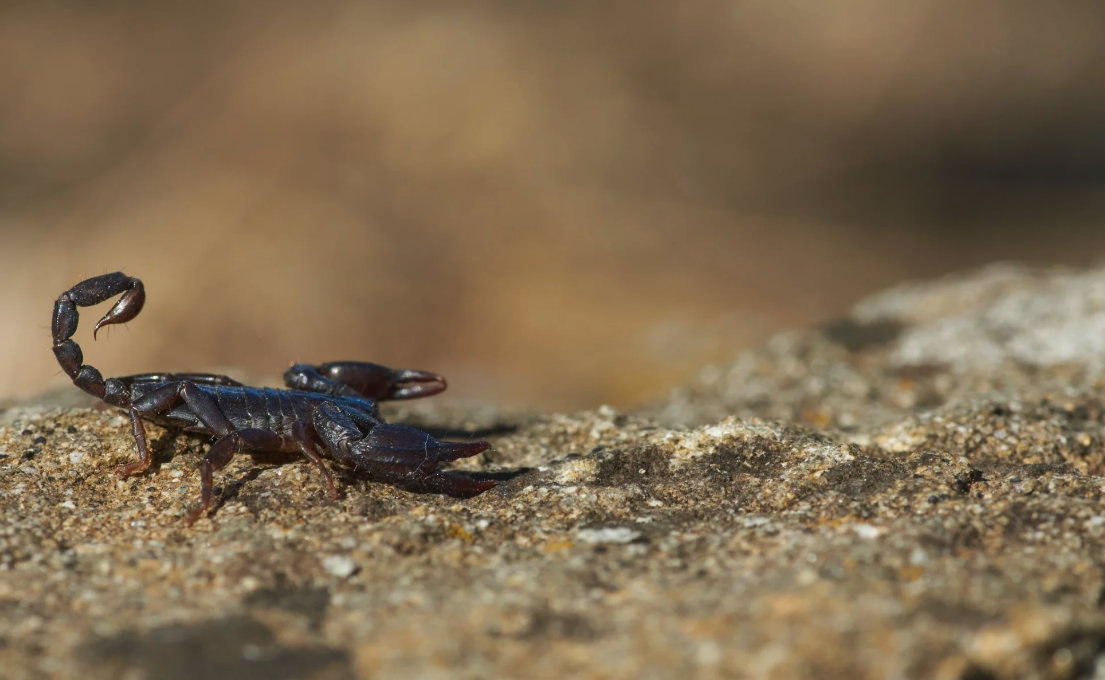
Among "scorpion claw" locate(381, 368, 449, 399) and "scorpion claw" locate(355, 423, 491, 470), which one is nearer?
"scorpion claw" locate(355, 423, 491, 470)

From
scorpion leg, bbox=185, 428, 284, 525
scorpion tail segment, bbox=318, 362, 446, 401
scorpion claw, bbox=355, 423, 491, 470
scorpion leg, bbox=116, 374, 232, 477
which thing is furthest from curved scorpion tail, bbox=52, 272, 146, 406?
scorpion claw, bbox=355, 423, 491, 470

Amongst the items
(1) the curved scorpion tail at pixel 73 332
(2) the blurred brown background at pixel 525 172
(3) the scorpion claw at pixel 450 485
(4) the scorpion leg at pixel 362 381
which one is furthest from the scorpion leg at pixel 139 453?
(2) the blurred brown background at pixel 525 172

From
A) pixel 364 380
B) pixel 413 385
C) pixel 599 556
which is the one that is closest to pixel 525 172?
pixel 413 385

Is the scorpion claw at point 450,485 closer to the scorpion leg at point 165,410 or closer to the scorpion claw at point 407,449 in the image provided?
the scorpion claw at point 407,449

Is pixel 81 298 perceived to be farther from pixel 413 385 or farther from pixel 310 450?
pixel 413 385

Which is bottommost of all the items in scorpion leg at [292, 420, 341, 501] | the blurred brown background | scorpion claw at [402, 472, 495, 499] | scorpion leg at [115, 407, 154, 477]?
scorpion leg at [115, 407, 154, 477]

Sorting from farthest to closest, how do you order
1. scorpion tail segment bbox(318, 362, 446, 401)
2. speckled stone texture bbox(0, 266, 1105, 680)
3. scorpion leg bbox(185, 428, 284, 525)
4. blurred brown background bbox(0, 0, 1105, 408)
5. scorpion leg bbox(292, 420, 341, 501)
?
1. blurred brown background bbox(0, 0, 1105, 408)
2. scorpion tail segment bbox(318, 362, 446, 401)
3. scorpion leg bbox(292, 420, 341, 501)
4. scorpion leg bbox(185, 428, 284, 525)
5. speckled stone texture bbox(0, 266, 1105, 680)

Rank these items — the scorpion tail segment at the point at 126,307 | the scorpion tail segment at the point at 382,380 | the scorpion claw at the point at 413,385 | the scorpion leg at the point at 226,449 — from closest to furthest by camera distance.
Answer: the scorpion leg at the point at 226,449
the scorpion tail segment at the point at 126,307
the scorpion tail segment at the point at 382,380
the scorpion claw at the point at 413,385

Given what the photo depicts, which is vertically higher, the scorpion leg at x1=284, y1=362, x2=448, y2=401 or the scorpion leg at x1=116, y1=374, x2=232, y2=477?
the scorpion leg at x1=284, y1=362, x2=448, y2=401

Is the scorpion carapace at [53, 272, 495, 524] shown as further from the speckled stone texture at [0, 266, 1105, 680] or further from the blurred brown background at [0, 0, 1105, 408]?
the blurred brown background at [0, 0, 1105, 408]
